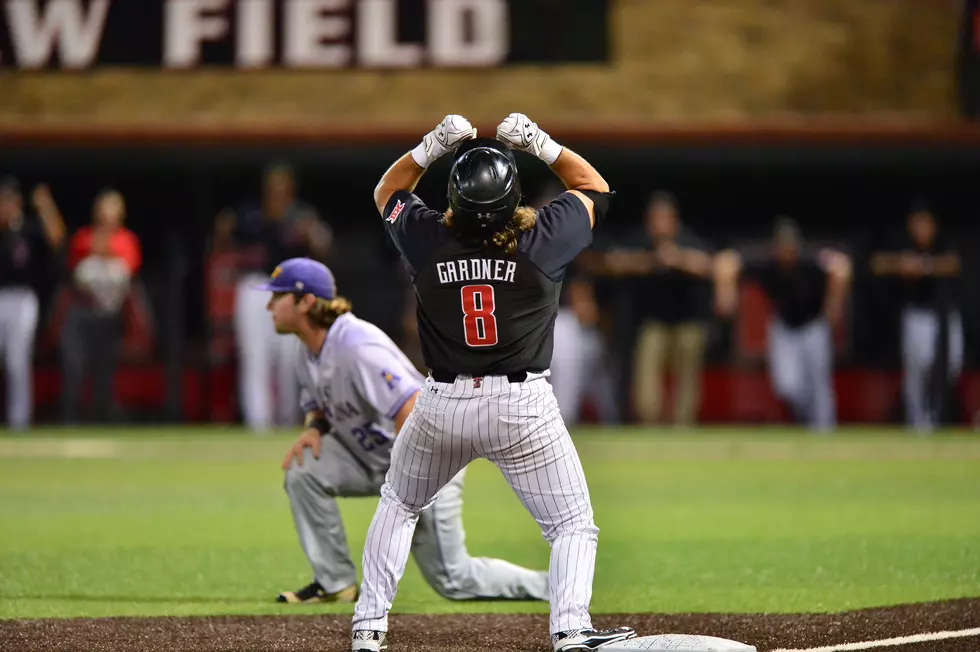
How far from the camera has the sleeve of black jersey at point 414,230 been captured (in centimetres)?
539

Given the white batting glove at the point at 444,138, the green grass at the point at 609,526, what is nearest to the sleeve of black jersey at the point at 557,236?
the white batting glove at the point at 444,138

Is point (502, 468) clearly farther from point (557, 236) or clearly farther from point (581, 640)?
point (557, 236)

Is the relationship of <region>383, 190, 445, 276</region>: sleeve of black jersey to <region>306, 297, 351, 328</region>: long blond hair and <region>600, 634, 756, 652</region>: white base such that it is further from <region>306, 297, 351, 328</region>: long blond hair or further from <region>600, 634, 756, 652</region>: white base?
<region>600, 634, 756, 652</region>: white base

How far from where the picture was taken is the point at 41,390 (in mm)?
17562

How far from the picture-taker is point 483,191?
17.1 feet

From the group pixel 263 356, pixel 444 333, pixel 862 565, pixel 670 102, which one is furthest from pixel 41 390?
pixel 444 333

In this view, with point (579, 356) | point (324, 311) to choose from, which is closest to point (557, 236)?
point (324, 311)

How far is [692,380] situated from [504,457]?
437 inches

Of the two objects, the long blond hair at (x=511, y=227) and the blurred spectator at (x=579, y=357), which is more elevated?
the long blond hair at (x=511, y=227)

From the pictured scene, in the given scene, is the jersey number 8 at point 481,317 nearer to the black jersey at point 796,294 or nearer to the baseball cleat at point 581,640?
the baseball cleat at point 581,640

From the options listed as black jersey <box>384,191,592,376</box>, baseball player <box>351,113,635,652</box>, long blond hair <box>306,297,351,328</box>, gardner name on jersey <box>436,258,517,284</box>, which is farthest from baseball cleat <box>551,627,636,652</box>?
long blond hair <box>306,297,351,328</box>

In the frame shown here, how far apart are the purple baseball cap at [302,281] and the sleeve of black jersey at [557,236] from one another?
5.28ft

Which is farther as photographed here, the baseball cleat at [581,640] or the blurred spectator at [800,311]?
the blurred spectator at [800,311]

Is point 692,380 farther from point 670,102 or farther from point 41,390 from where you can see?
point 41,390
